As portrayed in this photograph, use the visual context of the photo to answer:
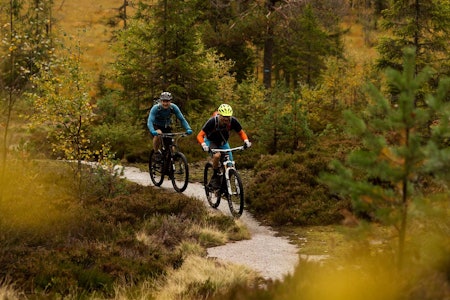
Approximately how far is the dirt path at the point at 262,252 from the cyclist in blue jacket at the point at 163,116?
248cm

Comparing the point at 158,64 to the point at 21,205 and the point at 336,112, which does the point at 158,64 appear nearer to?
the point at 21,205

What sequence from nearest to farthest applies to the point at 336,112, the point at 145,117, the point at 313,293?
1. the point at 313,293
2. the point at 145,117
3. the point at 336,112

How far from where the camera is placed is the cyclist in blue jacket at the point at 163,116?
1246cm

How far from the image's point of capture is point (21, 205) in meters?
9.34

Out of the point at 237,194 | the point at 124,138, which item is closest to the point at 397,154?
the point at 237,194

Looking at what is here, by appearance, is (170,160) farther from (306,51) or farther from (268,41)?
(306,51)

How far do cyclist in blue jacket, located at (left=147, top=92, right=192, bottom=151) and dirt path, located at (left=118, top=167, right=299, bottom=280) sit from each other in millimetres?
2476

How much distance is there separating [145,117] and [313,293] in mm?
16850

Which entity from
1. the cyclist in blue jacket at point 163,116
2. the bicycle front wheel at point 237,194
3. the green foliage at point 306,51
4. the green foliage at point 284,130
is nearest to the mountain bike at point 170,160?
the cyclist in blue jacket at point 163,116

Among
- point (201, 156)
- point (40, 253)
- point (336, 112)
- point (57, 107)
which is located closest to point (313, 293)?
point (40, 253)

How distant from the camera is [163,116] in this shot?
12922 millimetres

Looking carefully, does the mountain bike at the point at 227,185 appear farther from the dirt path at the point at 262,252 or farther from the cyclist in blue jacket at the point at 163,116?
the cyclist in blue jacket at the point at 163,116

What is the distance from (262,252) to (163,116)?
507 cm

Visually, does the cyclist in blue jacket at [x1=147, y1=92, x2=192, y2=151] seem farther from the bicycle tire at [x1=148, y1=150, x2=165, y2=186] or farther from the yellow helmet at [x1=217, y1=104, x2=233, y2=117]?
the yellow helmet at [x1=217, y1=104, x2=233, y2=117]
